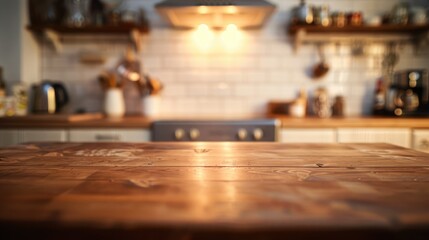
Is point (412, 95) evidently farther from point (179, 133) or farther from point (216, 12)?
point (179, 133)

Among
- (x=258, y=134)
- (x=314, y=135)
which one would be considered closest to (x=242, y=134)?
(x=258, y=134)

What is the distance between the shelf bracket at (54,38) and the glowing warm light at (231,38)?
1.34m

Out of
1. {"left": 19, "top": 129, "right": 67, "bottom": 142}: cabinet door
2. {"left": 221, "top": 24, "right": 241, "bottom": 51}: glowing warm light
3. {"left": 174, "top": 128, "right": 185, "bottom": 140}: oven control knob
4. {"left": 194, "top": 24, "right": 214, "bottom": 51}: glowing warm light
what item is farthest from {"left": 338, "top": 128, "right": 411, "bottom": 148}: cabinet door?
{"left": 19, "top": 129, "right": 67, "bottom": 142}: cabinet door

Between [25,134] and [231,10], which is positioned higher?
[231,10]

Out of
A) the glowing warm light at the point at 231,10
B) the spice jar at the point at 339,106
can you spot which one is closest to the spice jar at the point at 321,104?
the spice jar at the point at 339,106

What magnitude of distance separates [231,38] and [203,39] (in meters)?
0.23

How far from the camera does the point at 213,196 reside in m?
0.47

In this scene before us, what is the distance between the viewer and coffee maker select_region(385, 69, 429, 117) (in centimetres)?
191

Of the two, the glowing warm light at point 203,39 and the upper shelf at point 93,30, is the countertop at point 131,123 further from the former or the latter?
the glowing warm light at point 203,39

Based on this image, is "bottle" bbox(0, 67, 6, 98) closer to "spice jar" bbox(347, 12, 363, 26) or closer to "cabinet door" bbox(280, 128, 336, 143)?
"cabinet door" bbox(280, 128, 336, 143)

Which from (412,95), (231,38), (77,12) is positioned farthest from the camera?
(231,38)

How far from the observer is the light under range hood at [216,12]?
169 centimetres

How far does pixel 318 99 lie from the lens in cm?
215

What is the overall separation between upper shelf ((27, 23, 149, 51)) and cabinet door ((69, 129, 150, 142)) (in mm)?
814
